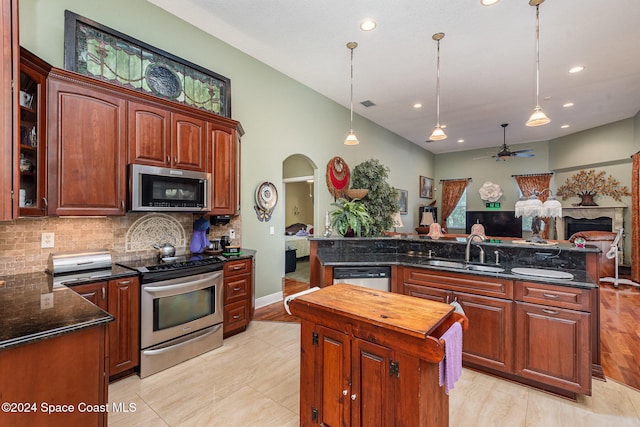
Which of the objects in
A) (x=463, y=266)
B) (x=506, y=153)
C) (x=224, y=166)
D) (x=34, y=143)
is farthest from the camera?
(x=506, y=153)

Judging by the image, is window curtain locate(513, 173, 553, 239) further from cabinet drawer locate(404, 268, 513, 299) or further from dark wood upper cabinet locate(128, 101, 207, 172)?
dark wood upper cabinet locate(128, 101, 207, 172)

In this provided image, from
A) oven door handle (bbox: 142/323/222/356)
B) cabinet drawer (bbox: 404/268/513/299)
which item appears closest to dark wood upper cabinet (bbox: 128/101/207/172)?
oven door handle (bbox: 142/323/222/356)

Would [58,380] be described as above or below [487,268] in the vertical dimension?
below

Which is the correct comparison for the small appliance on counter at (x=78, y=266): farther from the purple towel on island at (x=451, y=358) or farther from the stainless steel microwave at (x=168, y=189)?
the purple towel on island at (x=451, y=358)

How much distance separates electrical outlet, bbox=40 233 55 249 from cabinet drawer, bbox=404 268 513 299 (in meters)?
3.19

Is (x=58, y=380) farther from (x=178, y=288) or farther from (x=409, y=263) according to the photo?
(x=409, y=263)

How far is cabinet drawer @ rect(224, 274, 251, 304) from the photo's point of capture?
3084mm

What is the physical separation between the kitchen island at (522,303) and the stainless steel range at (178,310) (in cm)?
118

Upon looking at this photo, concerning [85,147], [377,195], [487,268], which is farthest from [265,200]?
[487,268]

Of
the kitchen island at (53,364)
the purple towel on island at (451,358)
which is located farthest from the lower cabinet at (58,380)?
the purple towel on island at (451,358)

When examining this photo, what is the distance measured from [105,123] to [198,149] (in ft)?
2.67

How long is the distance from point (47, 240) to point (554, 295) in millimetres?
4104

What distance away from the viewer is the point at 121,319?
2.31 m

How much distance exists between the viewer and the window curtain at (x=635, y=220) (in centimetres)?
562
